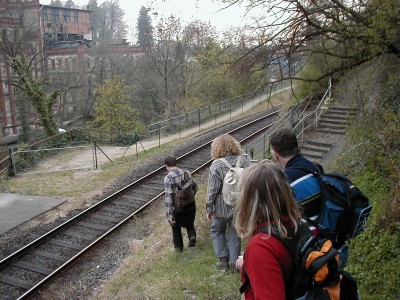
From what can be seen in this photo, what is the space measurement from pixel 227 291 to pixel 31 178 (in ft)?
40.5

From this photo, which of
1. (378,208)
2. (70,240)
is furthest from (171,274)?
(70,240)

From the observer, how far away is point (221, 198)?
201 inches

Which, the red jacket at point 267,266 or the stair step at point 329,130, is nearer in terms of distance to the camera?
the red jacket at point 267,266

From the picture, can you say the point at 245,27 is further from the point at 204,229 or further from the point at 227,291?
the point at 227,291

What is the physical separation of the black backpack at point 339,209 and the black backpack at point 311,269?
1.93ft

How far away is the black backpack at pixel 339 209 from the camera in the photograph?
9.50 ft

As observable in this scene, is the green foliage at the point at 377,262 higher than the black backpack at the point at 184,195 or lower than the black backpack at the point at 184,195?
lower

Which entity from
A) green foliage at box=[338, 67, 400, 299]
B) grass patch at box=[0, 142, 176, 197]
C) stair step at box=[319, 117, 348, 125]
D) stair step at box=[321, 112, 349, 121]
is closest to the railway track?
grass patch at box=[0, 142, 176, 197]

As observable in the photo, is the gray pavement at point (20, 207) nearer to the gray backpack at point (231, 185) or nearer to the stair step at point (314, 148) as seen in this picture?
the gray backpack at point (231, 185)

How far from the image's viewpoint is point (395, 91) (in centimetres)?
1042

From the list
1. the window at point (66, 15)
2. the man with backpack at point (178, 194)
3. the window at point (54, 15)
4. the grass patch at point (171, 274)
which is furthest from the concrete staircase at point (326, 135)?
the window at point (66, 15)

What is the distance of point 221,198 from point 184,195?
107 cm

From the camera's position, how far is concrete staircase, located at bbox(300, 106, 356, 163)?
12.8 meters

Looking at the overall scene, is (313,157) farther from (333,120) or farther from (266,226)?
(266,226)
